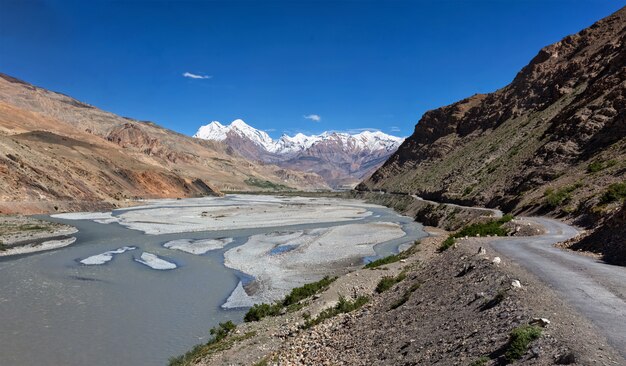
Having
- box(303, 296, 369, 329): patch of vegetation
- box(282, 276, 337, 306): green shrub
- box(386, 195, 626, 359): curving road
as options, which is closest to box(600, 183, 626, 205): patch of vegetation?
box(386, 195, 626, 359): curving road

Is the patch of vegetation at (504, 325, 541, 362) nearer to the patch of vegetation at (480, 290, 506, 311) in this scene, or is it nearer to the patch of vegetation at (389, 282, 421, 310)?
the patch of vegetation at (480, 290, 506, 311)

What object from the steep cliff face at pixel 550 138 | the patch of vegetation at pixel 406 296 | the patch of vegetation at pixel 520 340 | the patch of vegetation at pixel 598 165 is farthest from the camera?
the steep cliff face at pixel 550 138

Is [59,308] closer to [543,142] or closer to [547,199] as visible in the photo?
[547,199]

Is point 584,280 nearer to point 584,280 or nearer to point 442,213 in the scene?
point 584,280

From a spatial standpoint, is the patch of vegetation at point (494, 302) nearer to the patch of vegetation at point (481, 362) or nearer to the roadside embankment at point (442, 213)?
the patch of vegetation at point (481, 362)

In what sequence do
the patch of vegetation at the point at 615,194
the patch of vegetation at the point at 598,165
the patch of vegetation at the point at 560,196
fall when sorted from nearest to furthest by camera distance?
the patch of vegetation at the point at 615,194 < the patch of vegetation at the point at 560,196 < the patch of vegetation at the point at 598,165

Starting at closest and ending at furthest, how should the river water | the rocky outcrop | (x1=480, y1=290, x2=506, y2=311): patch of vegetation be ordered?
1. (x1=480, y1=290, x2=506, y2=311): patch of vegetation
2. the rocky outcrop
3. the river water

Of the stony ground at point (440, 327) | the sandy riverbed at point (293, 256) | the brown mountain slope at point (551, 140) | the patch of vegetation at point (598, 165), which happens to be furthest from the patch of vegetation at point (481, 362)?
the patch of vegetation at point (598, 165)
